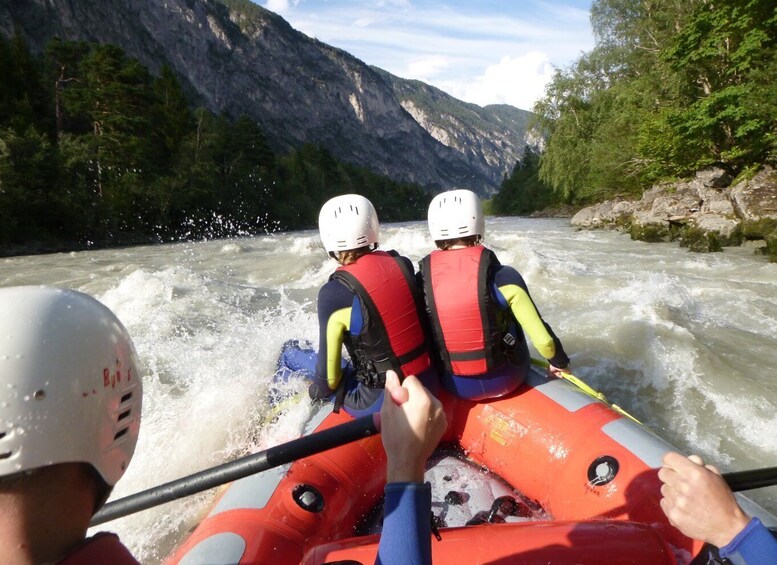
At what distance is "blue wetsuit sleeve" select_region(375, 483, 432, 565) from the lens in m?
1.01

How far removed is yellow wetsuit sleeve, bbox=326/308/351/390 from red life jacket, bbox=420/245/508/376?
1.59 feet

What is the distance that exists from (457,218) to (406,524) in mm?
2157

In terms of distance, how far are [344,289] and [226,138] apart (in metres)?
39.0

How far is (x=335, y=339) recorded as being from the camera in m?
2.72

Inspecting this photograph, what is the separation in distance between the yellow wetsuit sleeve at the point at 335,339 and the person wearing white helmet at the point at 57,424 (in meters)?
1.69

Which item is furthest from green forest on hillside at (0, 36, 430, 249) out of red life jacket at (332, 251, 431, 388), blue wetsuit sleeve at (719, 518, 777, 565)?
blue wetsuit sleeve at (719, 518, 777, 565)

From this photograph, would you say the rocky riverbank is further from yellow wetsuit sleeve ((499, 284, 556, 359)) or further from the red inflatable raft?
the red inflatable raft

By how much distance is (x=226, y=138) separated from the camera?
3838 cm

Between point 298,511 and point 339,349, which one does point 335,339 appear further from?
point 298,511

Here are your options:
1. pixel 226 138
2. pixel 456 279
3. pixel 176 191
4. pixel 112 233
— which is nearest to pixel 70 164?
pixel 112 233

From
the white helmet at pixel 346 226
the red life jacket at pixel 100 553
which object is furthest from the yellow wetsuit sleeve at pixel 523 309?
the red life jacket at pixel 100 553

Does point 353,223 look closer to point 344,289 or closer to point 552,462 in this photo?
point 344,289

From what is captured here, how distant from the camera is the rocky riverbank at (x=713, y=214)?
11.7 meters

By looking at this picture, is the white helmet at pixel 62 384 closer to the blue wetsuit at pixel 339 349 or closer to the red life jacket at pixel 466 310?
the blue wetsuit at pixel 339 349
